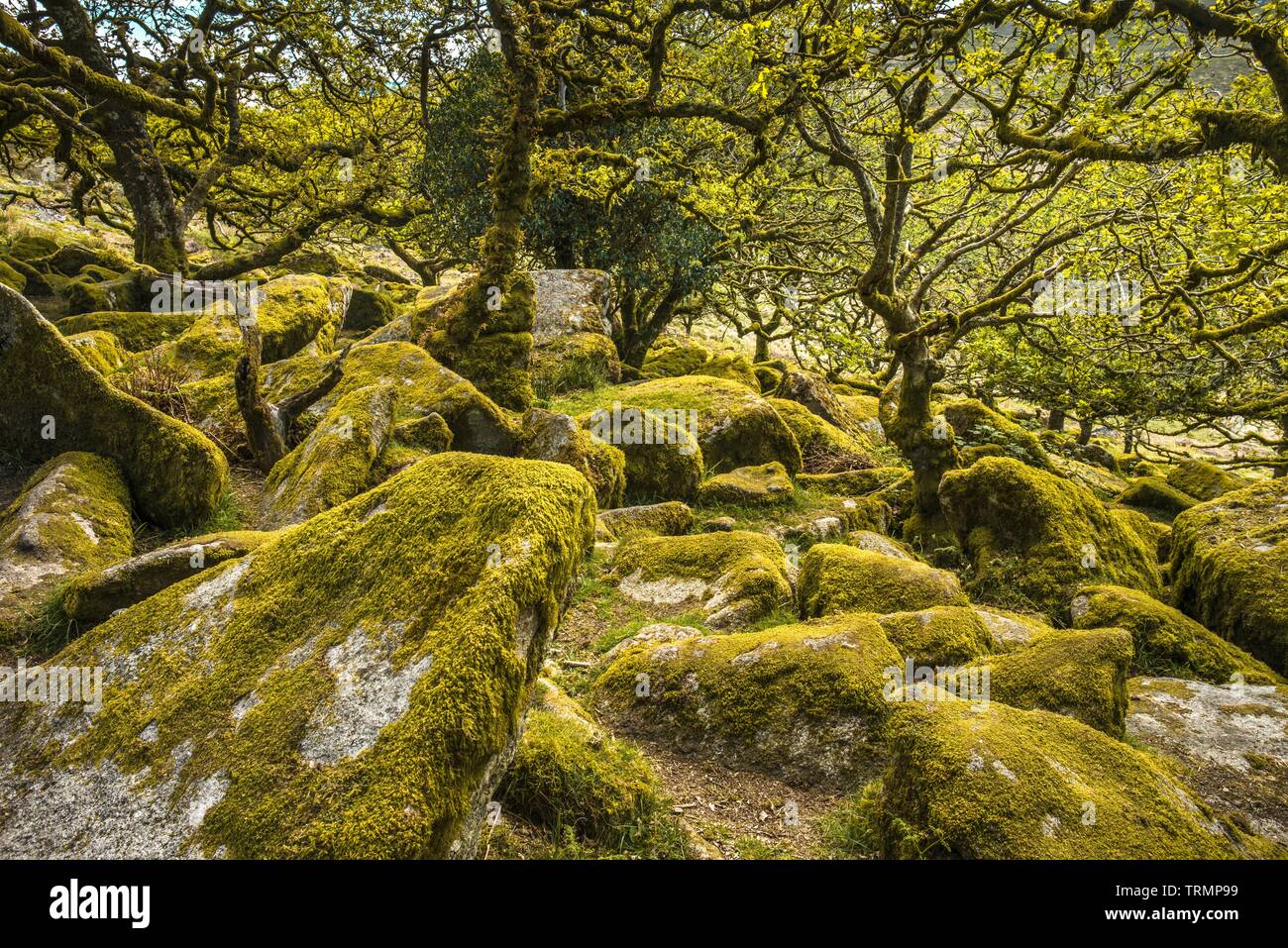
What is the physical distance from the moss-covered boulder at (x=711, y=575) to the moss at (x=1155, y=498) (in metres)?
11.2

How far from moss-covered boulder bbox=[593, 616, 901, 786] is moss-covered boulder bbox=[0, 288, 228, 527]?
4919 millimetres

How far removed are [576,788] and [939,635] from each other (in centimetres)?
413

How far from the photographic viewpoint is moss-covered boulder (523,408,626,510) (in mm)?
10438

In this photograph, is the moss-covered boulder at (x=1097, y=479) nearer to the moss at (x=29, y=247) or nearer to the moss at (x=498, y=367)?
the moss at (x=498, y=367)

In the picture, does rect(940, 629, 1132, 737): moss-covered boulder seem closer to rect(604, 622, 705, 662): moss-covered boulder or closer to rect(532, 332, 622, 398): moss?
rect(604, 622, 705, 662): moss-covered boulder

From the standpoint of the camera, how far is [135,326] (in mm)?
14297

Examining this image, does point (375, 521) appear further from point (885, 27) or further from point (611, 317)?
point (611, 317)

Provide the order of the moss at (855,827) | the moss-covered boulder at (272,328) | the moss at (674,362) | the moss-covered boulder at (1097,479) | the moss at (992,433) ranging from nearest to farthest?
1. the moss at (855,827)
2. the moss-covered boulder at (272,328)
3. the moss at (992,433)
4. the moss-covered boulder at (1097,479)
5. the moss at (674,362)

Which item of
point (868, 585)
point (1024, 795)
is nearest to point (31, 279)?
point (868, 585)

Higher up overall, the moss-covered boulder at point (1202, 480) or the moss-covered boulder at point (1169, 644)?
the moss-covered boulder at point (1202, 480)

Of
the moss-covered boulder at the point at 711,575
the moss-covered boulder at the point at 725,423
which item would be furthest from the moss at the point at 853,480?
the moss-covered boulder at the point at 711,575

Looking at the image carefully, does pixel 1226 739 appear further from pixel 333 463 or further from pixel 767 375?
pixel 767 375

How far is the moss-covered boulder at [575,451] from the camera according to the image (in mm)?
10438

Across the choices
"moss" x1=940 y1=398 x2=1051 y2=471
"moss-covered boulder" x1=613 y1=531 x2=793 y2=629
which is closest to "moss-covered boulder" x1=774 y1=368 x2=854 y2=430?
"moss" x1=940 y1=398 x2=1051 y2=471
